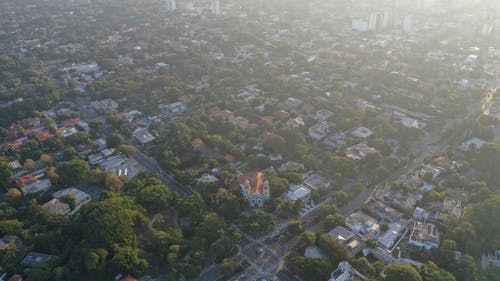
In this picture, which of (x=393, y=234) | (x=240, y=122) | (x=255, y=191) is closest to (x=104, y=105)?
(x=240, y=122)

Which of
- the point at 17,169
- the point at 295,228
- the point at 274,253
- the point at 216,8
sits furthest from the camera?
the point at 216,8

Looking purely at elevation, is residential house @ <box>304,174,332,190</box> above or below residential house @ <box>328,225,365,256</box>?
above

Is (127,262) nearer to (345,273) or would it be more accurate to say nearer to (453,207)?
(345,273)

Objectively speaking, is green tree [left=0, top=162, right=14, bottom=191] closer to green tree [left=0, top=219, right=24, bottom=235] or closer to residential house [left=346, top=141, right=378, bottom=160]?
green tree [left=0, top=219, right=24, bottom=235]

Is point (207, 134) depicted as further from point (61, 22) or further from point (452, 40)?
point (61, 22)

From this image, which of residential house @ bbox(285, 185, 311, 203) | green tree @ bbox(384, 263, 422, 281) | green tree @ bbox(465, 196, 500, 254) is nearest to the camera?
green tree @ bbox(384, 263, 422, 281)

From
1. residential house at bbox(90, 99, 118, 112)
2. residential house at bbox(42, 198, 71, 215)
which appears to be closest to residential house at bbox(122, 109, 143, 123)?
residential house at bbox(90, 99, 118, 112)

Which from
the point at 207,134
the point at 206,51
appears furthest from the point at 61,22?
the point at 207,134
